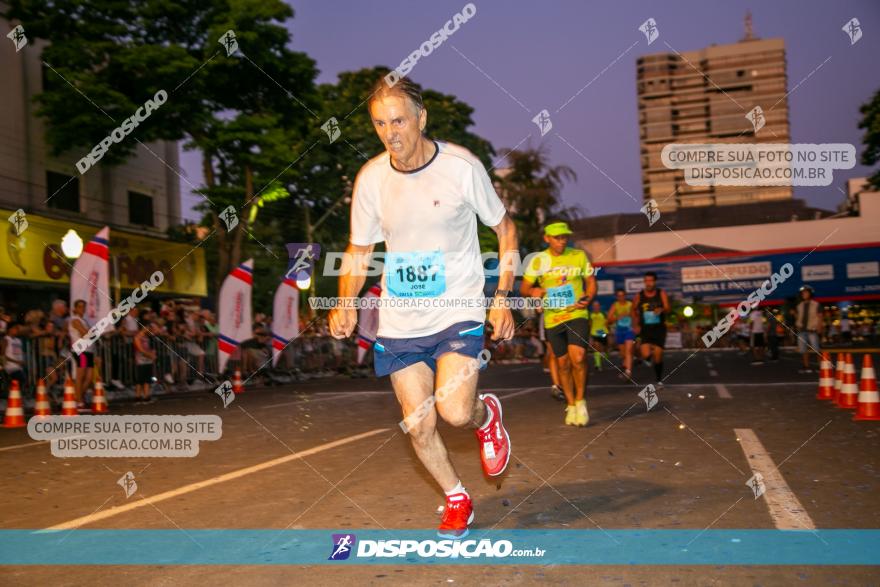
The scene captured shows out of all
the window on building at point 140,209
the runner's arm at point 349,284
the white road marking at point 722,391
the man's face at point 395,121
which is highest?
the window on building at point 140,209

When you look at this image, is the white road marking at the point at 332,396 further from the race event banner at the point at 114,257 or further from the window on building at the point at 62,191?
the window on building at the point at 62,191

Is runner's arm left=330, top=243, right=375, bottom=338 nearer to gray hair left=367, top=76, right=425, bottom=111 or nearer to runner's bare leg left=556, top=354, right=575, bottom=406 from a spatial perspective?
gray hair left=367, top=76, right=425, bottom=111

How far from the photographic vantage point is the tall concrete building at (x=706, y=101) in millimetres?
142500

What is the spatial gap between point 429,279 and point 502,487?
1723 mm

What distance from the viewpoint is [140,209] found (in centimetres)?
3086

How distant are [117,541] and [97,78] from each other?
23789mm

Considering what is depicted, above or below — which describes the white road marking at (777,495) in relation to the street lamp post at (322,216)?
below

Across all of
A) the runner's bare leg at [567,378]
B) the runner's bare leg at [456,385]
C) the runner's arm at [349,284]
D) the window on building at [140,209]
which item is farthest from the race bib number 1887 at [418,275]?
the window on building at [140,209]

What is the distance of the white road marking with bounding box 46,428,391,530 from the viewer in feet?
15.3

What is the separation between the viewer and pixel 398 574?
11.3ft

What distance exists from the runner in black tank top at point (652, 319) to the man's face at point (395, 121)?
838cm

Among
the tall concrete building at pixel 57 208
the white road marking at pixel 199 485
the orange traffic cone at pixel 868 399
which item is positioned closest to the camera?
the white road marking at pixel 199 485

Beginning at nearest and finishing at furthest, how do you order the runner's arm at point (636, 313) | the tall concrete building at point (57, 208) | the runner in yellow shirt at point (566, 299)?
the runner in yellow shirt at point (566, 299), the runner's arm at point (636, 313), the tall concrete building at point (57, 208)

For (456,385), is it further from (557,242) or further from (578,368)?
(557,242)
